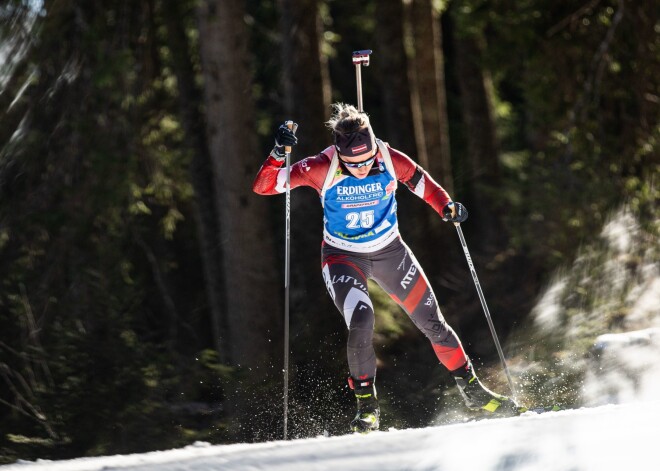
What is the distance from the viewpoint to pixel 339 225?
7047 mm

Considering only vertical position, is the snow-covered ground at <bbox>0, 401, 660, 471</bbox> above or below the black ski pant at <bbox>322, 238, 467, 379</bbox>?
below

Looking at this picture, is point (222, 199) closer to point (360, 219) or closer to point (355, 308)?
point (360, 219)

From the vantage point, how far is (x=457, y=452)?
191 inches

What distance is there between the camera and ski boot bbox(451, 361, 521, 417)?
7.23 m

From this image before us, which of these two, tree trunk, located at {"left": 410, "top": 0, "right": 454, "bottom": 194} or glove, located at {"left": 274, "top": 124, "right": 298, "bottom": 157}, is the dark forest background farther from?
glove, located at {"left": 274, "top": 124, "right": 298, "bottom": 157}

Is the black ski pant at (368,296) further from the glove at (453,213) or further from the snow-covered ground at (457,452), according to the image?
the snow-covered ground at (457,452)

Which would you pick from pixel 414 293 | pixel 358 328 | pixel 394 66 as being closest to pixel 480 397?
pixel 414 293

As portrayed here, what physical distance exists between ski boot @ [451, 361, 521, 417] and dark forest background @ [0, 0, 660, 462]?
162cm

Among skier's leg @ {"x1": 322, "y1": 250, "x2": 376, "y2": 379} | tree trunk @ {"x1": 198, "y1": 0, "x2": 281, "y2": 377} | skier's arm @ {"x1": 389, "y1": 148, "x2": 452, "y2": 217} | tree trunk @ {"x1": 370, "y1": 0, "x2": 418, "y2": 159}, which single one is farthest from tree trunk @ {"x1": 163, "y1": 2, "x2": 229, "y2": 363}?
skier's leg @ {"x1": 322, "y1": 250, "x2": 376, "y2": 379}

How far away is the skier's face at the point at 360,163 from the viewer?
6742mm

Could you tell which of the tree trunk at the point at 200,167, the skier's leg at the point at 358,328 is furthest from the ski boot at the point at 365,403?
the tree trunk at the point at 200,167

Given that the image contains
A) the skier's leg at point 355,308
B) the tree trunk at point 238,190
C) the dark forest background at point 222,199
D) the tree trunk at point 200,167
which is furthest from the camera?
the tree trunk at point 200,167

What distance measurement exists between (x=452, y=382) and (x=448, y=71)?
39.9 ft

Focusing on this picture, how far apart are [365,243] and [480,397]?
151cm
